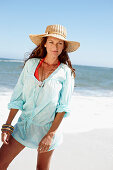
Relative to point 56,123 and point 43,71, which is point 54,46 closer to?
point 43,71

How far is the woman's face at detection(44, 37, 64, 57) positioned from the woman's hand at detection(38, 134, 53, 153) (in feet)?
2.49

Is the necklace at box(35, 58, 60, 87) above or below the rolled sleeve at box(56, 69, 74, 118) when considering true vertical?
above

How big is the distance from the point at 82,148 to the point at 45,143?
206 centimetres

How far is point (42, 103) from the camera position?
6.39ft

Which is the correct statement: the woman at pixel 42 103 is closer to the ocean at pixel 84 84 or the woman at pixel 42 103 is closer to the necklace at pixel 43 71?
the necklace at pixel 43 71

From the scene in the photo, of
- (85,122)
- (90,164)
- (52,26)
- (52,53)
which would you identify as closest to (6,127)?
(52,53)

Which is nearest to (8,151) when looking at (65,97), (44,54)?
(65,97)

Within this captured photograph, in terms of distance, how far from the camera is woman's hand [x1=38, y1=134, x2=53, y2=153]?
189 cm

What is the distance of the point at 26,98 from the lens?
2.02m

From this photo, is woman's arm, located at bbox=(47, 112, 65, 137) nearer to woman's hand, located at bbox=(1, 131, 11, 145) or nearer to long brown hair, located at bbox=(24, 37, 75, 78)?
woman's hand, located at bbox=(1, 131, 11, 145)

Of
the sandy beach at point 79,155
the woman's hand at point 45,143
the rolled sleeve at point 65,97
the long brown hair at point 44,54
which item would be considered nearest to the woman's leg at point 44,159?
the woman's hand at point 45,143

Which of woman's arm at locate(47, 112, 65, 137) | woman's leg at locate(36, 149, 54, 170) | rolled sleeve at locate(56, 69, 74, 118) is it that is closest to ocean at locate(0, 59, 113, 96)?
rolled sleeve at locate(56, 69, 74, 118)

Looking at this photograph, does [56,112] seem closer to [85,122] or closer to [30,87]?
[30,87]

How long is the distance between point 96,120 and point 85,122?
1.25 ft
